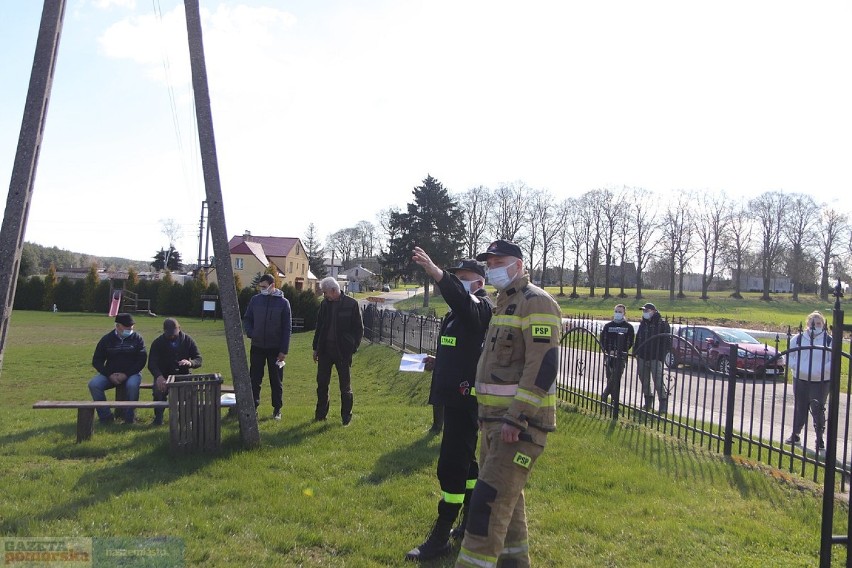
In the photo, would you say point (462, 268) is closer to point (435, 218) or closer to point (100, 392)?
point (100, 392)

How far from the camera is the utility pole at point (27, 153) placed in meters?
4.69

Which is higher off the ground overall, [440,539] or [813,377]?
[813,377]

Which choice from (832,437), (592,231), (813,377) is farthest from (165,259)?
(832,437)

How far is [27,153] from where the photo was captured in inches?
189

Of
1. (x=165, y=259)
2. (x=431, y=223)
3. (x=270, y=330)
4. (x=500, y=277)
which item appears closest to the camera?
(x=500, y=277)

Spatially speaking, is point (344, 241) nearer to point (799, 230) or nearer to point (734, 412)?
point (799, 230)

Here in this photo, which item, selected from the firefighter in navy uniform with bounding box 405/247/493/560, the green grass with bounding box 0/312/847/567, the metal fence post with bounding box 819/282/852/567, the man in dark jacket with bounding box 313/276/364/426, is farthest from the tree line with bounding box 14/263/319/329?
the metal fence post with bounding box 819/282/852/567

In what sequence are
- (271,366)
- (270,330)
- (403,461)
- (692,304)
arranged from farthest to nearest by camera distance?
(692,304), (271,366), (270,330), (403,461)

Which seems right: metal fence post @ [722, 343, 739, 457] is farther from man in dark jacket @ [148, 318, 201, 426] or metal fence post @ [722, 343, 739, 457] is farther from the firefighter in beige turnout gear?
man in dark jacket @ [148, 318, 201, 426]

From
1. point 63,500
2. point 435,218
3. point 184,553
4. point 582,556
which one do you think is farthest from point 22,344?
point 435,218

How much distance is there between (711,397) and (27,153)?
11.1m

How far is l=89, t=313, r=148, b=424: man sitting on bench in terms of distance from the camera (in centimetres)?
824

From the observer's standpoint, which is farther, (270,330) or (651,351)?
(651,351)

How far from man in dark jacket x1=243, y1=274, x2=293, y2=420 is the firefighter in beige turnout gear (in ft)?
15.7
